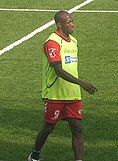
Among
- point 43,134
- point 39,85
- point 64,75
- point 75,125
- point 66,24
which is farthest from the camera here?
point 39,85

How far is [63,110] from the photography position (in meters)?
8.09

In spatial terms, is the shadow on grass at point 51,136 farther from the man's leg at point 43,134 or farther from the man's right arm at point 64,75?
the man's right arm at point 64,75

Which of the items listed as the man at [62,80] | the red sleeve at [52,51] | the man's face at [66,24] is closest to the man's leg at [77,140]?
the man at [62,80]

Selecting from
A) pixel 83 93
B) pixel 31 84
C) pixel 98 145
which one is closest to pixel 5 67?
pixel 31 84

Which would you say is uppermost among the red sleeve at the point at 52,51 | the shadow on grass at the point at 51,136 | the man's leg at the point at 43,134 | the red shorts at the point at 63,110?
the red sleeve at the point at 52,51

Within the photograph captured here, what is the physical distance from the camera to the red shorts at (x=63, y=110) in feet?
26.4

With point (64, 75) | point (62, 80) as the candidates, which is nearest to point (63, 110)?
point (62, 80)

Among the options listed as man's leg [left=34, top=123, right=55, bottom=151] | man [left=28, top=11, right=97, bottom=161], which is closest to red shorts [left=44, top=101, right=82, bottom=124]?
man [left=28, top=11, right=97, bottom=161]

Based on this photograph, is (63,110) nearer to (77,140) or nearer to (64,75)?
(77,140)

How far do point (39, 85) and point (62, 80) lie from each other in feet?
16.2

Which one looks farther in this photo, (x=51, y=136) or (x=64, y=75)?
(x=51, y=136)

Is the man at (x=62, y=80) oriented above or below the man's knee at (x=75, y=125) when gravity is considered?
above

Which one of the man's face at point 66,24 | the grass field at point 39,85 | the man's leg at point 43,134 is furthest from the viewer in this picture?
the grass field at point 39,85

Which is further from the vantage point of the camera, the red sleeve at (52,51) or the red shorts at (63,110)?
the red shorts at (63,110)
